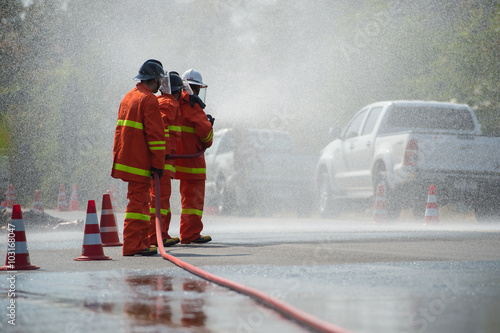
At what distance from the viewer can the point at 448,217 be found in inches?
719

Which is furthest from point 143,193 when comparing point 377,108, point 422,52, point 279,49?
point 279,49

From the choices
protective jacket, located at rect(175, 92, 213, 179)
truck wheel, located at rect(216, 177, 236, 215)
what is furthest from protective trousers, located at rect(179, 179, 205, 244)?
truck wheel, located at rect(216, 177, 236, 215)

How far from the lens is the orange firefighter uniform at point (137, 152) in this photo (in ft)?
27.0

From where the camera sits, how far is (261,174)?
703 inches

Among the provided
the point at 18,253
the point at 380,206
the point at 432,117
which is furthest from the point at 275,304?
the point at 432,117

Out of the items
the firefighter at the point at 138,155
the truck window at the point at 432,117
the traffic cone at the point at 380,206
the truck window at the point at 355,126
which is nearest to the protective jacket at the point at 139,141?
the firefighter at the point at 138,155

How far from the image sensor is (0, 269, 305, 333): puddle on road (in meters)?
4.36

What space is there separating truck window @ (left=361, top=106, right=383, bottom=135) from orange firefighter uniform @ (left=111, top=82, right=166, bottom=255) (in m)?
7.20

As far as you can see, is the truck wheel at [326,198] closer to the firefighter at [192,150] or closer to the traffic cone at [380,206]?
the traffic cone at [380,206]

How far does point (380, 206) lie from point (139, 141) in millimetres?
6733

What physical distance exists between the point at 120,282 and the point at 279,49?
2135cm

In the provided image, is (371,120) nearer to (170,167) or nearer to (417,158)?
(417,158)

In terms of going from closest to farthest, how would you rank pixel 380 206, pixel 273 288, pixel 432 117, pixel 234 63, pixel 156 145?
pixel 273 288 → pixel 156 145 → pixel 380 206 → pixel 432 117 → pixel 234 63

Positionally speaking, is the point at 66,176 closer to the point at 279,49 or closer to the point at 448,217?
the point at 279,49
